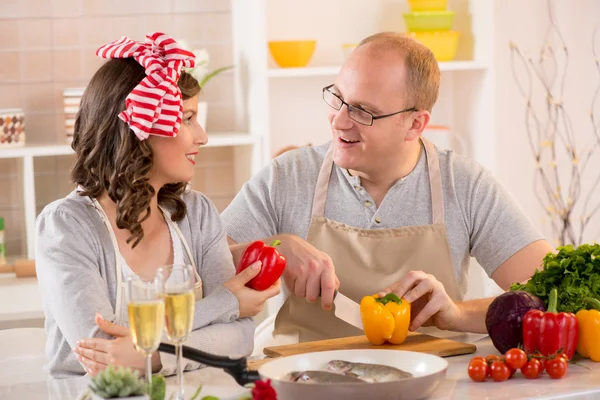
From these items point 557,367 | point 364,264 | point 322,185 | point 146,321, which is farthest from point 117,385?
point 322,185

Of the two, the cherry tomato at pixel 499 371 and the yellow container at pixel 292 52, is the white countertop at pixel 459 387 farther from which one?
the yellow container at pixel 292 52

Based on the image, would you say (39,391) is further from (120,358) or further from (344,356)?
(344,356)

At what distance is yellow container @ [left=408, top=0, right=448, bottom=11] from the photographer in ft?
13.2

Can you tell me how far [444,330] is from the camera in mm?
2436

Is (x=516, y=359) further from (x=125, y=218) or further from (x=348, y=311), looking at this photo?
(x=125, y=218)

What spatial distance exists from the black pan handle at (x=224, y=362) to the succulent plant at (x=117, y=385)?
0.37ft

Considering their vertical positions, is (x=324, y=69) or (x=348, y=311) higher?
(x=324, y=69)

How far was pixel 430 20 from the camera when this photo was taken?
3996 millimetres

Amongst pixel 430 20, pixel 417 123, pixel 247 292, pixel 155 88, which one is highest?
pixel 430 20

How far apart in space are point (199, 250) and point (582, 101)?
2456 millimetres

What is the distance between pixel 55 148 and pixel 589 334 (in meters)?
2.36

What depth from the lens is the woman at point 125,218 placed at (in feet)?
6.89

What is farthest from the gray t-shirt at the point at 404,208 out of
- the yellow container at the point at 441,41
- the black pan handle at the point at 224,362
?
the yellow container at the point at 441,41

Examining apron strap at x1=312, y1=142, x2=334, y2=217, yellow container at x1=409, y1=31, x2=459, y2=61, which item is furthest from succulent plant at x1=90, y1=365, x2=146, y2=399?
yellow container at x1=409, y1=31, x2=459, y2=61
